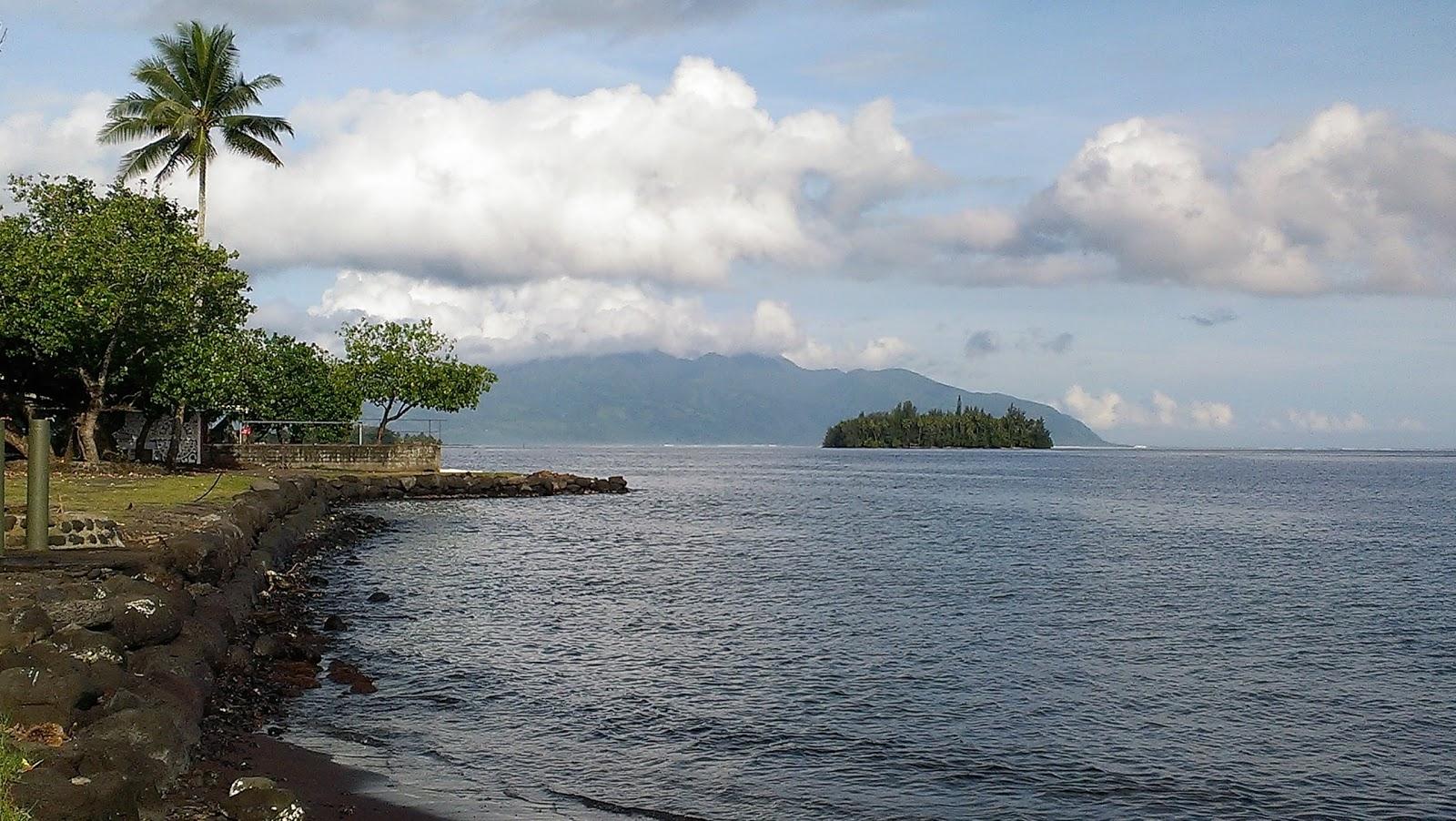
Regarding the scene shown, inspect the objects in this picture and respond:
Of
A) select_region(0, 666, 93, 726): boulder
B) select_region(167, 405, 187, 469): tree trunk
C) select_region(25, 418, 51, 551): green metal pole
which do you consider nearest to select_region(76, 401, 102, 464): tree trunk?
select_region(167, 405, 187, 469): tree trunk

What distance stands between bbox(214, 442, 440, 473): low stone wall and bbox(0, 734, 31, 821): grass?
2200 inches

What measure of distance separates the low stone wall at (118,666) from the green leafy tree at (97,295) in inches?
847

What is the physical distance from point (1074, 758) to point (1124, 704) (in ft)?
11.8

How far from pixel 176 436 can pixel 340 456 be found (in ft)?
61.8

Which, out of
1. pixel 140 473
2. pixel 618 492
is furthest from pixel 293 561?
pixel 618 492

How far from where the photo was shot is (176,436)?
53219mm

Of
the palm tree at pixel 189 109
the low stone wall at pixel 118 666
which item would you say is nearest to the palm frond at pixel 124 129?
the palm tree at pixel 189 109

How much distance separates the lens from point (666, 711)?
61.3 ft

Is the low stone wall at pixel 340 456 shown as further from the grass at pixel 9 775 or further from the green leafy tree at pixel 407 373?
the grass at pixel 9 775

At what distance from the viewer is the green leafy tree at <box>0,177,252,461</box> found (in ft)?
137

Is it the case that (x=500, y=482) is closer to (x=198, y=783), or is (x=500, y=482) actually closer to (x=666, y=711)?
(x=666, y=711)

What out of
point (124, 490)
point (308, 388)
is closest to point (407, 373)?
point (308, 388)

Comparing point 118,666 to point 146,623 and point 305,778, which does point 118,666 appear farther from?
point 305,778

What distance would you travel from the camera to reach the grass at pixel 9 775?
889cm
